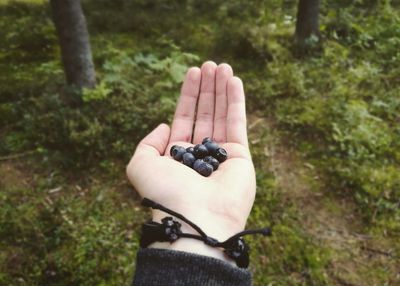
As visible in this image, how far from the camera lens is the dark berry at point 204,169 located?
Result: 8.57 feet

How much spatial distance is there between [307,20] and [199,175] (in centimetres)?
671

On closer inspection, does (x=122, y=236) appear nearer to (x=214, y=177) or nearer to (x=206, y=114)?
(x=206, y=114)

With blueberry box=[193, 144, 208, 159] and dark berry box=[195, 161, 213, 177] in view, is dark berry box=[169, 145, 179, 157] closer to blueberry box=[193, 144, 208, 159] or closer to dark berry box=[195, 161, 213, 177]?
blueberry box=[193, 144, 208, 159]

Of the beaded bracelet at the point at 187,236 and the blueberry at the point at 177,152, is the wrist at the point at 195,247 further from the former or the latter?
the blueberry at the point at 177,152

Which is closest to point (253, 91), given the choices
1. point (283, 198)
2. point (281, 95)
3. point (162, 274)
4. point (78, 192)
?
point (281, 95)

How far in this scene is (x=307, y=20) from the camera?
820 cm

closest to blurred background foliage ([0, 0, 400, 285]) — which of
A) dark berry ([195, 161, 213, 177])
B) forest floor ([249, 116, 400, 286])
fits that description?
forest floor ([249, 116, 400, 286])

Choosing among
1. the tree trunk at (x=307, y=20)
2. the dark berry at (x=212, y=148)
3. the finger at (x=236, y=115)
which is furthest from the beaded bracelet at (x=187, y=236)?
the tree trunk at (x=307, y=20)

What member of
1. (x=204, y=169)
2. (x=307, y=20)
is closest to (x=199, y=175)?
(x=204, y=169)

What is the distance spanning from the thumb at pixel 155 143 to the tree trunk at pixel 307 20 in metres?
5.92

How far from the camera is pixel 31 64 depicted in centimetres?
760

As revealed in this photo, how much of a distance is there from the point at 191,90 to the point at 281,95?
12.2 feet

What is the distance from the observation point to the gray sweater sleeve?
182 centimetres

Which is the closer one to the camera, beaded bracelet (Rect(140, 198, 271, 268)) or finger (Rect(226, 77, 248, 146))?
beaded bracelet (Rect(140, 198, 271, 268))
